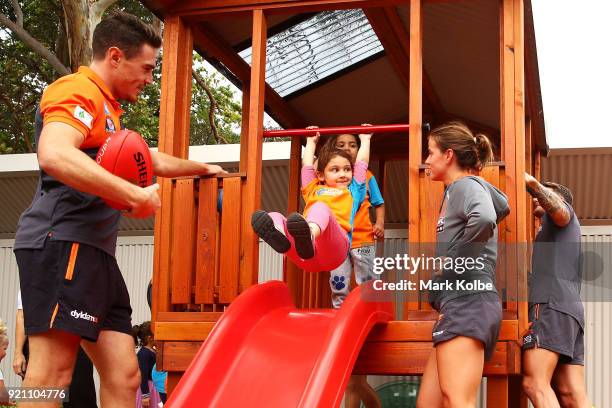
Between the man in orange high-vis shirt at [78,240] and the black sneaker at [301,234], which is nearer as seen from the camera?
the man in orange high-vis shirt at [78,240]

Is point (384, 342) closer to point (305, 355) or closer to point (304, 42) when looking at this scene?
point (305, 355)

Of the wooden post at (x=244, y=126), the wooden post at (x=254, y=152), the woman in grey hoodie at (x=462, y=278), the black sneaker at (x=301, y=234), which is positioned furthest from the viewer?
the wooden post at (x=244, y=126)

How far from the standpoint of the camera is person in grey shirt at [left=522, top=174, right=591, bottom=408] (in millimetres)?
5680

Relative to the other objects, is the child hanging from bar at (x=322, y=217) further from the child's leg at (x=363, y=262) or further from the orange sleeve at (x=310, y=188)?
the child's leg at (x=363, y=262)

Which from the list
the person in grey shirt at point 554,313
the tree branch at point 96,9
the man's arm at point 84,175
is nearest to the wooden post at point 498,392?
the person in grey shirt at point 554,313

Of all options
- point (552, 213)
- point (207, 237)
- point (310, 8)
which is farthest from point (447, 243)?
point (310, 8)

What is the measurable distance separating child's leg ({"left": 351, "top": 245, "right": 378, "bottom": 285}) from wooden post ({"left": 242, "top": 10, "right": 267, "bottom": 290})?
1470 mm

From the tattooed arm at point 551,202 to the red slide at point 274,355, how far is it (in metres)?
1.23

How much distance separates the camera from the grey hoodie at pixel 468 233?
468cm

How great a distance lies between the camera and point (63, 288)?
3988 millimetres

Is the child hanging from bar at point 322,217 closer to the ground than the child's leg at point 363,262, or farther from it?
farther from it

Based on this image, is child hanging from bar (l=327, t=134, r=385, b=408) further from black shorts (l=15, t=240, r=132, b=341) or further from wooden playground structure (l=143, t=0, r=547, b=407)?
black shorts (l=15, t=240, r=132, b=341)

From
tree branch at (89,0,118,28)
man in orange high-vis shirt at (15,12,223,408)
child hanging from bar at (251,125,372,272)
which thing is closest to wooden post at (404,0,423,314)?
child hanging from bar at (251,125,372,272)

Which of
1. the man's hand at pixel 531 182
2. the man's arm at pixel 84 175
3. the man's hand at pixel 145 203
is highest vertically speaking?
the man's hand at pixel 531 182
